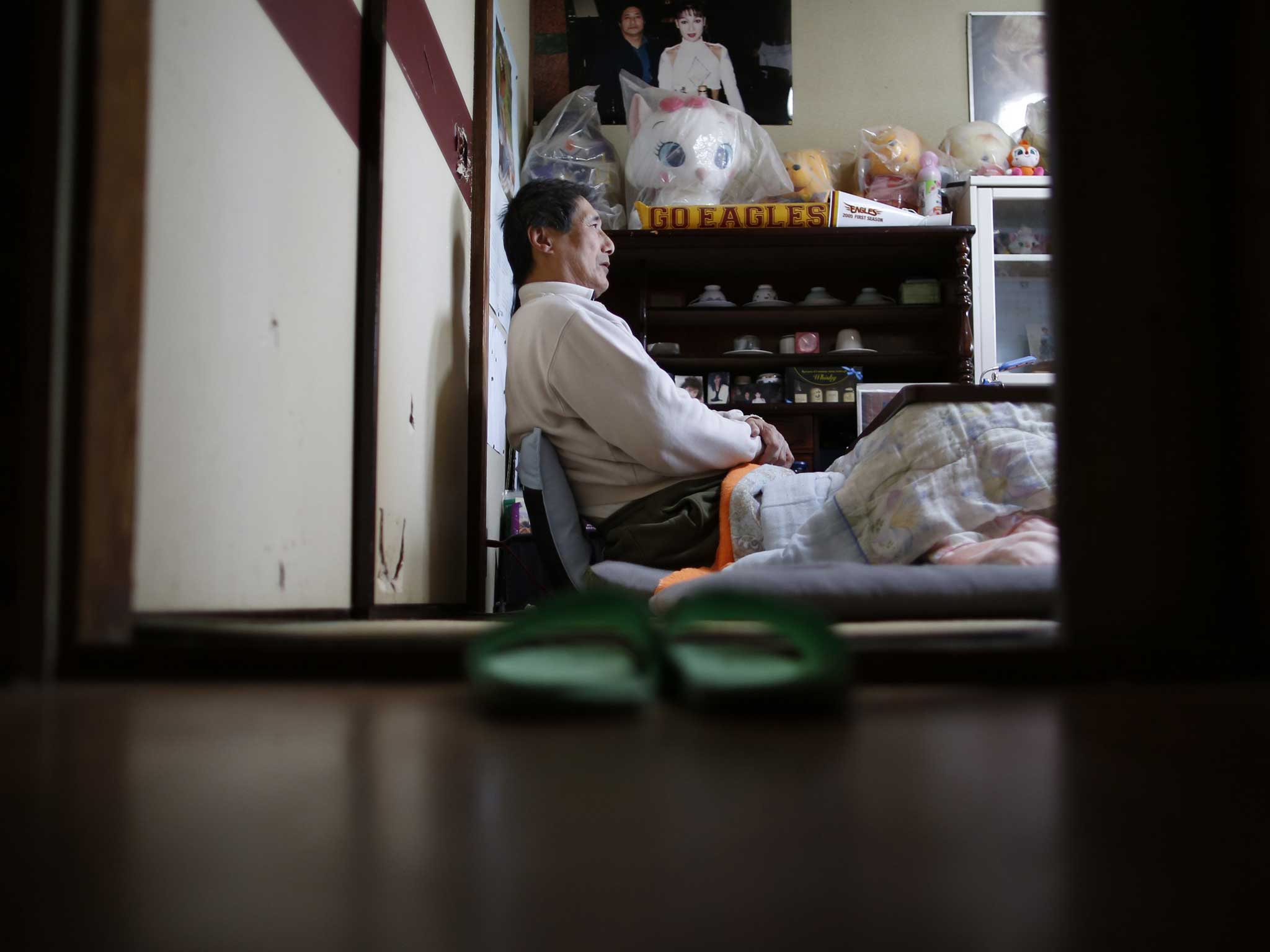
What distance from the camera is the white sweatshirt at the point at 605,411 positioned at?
71.9 inches

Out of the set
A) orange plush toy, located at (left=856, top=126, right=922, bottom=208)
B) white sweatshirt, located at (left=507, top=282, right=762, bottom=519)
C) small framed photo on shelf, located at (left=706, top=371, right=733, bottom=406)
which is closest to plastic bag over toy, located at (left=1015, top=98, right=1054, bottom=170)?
orange plush toy, located at (left=856, top=126, right=922, bottom=208)

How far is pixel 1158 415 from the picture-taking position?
0.55 metres

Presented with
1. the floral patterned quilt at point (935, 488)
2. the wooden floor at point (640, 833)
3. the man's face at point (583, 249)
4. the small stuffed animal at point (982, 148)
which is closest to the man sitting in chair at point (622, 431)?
the man's face at point (583, 249)

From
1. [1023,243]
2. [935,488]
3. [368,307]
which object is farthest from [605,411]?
[1023,243]

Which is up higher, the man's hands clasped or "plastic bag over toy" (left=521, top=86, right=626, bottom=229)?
"plastic bag over toy" (left=521, top=86, right=626, bottom=229)

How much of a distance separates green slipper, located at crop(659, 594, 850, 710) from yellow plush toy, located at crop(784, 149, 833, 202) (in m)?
3.07

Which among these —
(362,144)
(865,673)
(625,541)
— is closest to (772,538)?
(625,541)

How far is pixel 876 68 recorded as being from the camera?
372 cm

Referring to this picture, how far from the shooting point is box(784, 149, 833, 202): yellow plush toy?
3391 millimetres

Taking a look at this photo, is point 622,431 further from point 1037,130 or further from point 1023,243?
point 1037,130

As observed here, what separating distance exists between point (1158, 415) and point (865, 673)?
23cm

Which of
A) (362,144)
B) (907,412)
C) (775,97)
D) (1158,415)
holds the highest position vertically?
(775,97)

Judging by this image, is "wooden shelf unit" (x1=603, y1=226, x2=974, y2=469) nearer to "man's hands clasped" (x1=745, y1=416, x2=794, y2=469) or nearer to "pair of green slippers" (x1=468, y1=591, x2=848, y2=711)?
"man's hands clasped" (x1=745, y1=416, x2=794, y2=469)

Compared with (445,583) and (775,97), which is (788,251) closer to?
(775,97)
